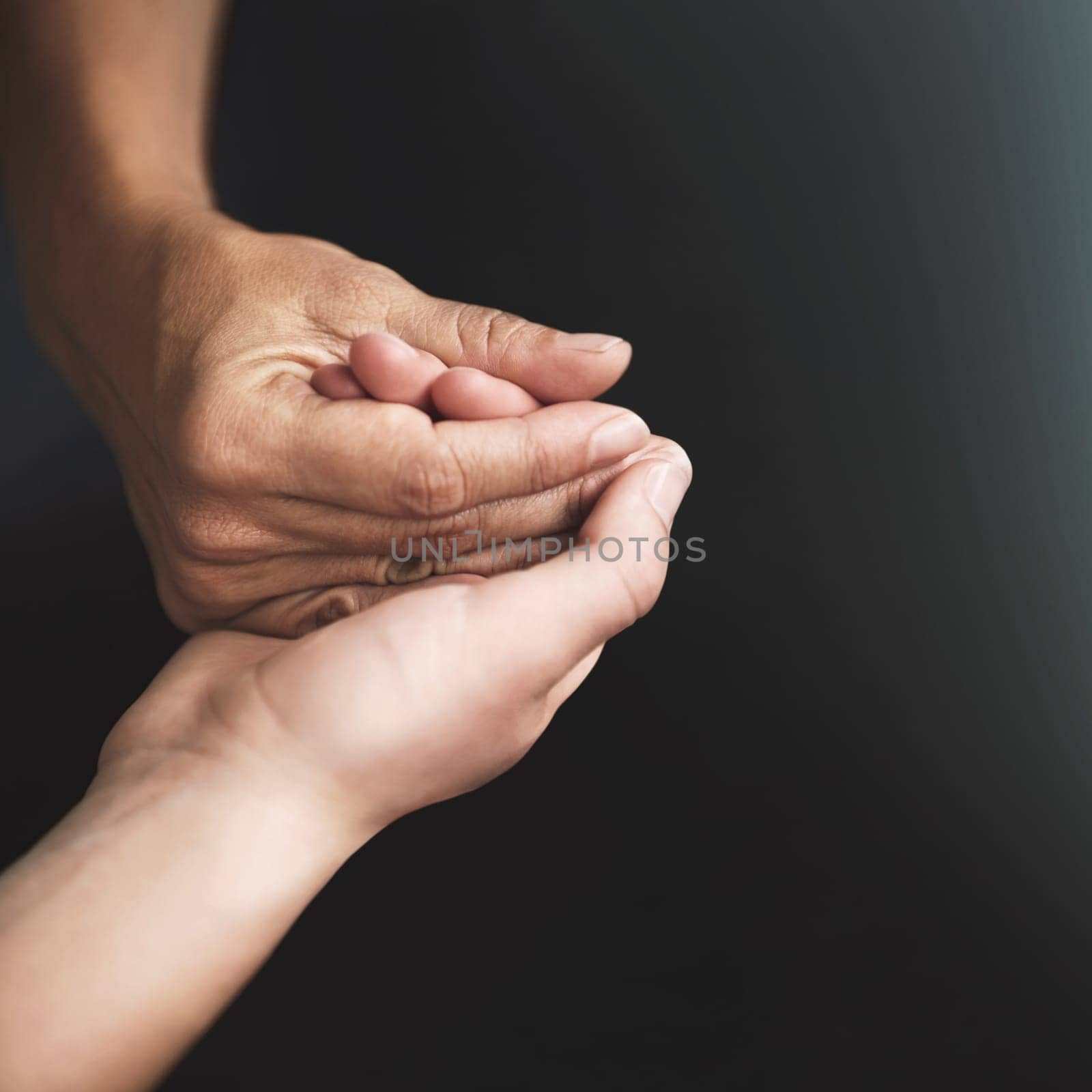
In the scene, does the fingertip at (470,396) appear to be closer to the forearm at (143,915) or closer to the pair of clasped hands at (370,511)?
the pair of clasped hands at (370,511)

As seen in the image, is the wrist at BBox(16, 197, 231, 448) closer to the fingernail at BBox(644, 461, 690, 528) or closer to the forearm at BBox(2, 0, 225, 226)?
the forearm at BBox(2, 0, 225, 226)

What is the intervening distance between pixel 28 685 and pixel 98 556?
0.17 metres

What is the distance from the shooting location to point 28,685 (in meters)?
0.95

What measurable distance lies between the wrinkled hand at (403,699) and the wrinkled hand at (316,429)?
13 centimetres

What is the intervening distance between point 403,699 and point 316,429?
0.23 m

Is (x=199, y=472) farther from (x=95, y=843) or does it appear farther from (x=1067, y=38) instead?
(x=1067, y=38)

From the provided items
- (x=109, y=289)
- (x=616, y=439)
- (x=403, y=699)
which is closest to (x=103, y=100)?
(x=109, y=289)

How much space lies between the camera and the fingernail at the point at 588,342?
0.74 metres

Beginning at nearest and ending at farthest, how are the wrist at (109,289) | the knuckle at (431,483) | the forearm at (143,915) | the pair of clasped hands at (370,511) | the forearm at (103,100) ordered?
the forearm at (143,915)
the pair of clasped hands at (370,511)
the knuckle at (431,483)
the wrist at (109,289)
the forearm at (103,100)

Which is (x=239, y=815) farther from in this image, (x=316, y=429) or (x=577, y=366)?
(x=577, y=366)

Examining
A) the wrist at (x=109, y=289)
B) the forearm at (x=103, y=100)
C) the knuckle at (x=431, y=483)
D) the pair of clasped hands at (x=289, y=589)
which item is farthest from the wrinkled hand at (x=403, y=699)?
the forearm at (x=103, y=100)

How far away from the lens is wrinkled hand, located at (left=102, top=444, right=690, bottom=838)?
58 cm

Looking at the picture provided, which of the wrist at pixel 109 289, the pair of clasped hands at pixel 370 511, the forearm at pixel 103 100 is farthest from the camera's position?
the forearm at pixel 103 100

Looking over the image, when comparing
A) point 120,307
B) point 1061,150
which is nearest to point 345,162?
point 120,307
